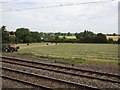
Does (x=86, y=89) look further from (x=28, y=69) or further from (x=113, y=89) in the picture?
(x=28, y=69)

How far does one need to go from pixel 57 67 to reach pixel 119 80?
5.21m

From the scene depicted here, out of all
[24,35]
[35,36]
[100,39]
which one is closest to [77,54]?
[24,35]

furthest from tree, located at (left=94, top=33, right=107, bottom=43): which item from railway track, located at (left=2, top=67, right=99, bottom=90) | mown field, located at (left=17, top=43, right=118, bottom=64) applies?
railway track, located at (left=2, top=67, right=99, bottom=90)

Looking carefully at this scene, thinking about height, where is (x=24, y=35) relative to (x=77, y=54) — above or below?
above

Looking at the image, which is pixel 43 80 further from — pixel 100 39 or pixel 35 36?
pixel 100 39

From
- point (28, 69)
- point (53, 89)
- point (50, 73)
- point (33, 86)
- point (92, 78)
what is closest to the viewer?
point (53, 89)

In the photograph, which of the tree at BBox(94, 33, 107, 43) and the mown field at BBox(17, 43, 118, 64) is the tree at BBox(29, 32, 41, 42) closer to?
the tree at BBox(94, 33, 107, 43)

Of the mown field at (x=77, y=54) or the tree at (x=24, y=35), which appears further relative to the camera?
the tree at (x=24, y=35)

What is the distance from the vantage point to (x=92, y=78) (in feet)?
44.6

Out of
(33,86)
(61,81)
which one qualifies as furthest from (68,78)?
(33,86)

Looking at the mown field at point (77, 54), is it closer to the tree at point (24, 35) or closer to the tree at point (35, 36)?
the tree at point (24, 35)

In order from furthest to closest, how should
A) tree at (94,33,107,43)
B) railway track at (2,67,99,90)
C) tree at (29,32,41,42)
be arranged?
tree at (94,33,107,43) → tree at (29,32,41,42) → railway track at (2,67,99,90)

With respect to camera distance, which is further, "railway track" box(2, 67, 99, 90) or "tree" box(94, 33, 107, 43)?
"tree" box(94, 33, 107, 43)

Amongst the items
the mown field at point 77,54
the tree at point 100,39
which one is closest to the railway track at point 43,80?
the mown field at point 77,54
